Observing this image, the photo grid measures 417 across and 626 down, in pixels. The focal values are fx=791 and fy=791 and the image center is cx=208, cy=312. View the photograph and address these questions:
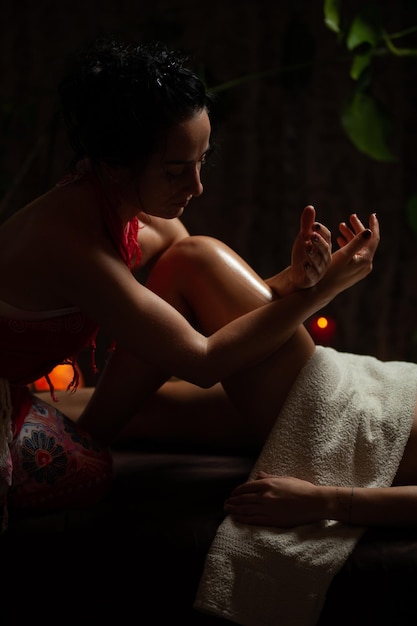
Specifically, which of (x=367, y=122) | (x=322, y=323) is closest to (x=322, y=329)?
(x=322, y=323)

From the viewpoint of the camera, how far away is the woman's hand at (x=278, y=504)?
1211mm

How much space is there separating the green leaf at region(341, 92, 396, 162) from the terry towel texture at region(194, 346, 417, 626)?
0.64 metres

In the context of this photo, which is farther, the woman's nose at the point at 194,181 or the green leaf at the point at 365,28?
the green leaf at the point at 365,28

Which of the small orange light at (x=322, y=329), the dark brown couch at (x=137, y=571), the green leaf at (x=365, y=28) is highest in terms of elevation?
the green leaf at (x=365, y=28)

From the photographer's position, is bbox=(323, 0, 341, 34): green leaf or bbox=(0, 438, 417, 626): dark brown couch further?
bbox=(323, 0, 341, 34): green leaf

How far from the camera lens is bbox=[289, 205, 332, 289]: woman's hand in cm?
128

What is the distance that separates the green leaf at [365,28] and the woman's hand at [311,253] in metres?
0.77

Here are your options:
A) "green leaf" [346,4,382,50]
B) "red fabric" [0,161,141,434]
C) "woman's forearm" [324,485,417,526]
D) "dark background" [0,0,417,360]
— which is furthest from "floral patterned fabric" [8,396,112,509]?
"dark background" [0,0,417,360]

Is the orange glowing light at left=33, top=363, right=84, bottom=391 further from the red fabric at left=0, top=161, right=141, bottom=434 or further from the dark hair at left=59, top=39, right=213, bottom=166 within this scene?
the dark hair at left=59, top=39, right=213, bottom=166

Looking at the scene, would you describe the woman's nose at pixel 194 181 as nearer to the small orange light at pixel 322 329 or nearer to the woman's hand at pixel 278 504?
the woman's hand at pixel 278 504

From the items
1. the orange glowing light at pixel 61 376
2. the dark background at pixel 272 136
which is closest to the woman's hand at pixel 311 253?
the orange glowing light at pixel 61 376

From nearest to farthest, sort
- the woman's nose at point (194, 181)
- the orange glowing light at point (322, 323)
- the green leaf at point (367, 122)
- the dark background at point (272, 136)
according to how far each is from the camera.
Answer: the woman's nose at point (194, 181)
the green leaf at point (367, 122)
the orange glowing light at point (322, 323)
the dark background at point (272, 136)

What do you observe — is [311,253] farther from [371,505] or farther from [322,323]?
[322,323]

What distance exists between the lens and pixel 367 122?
6.27 ft
